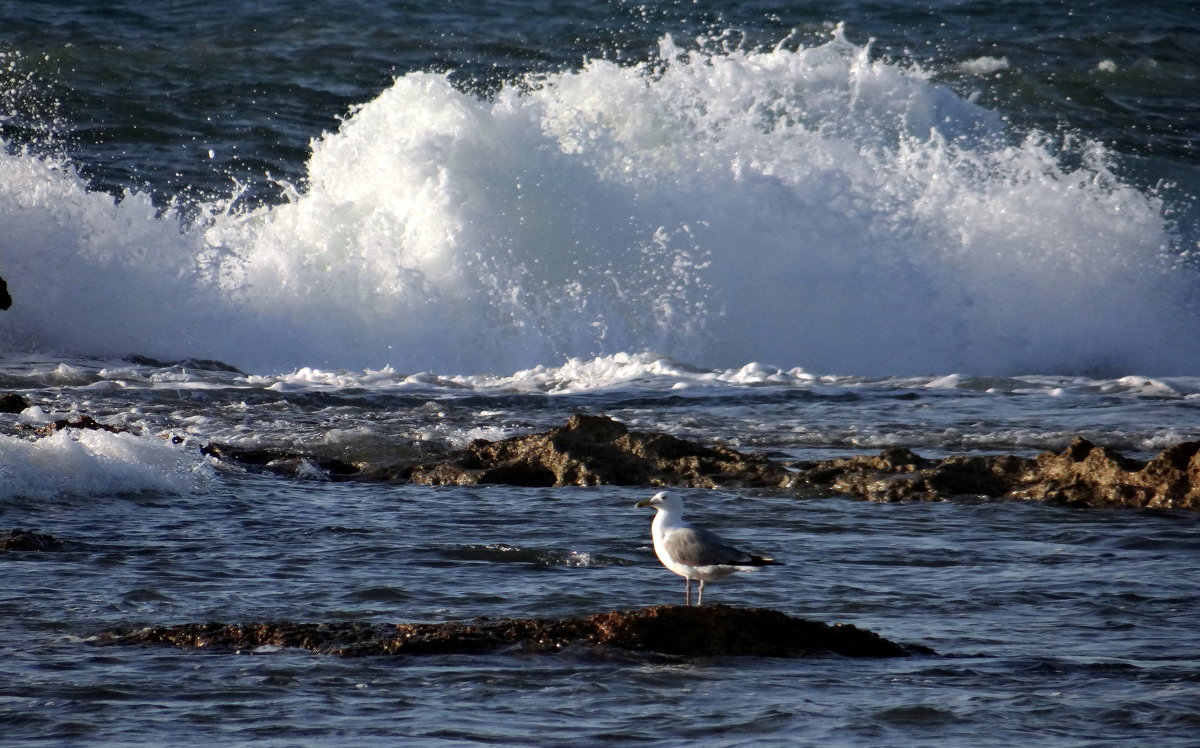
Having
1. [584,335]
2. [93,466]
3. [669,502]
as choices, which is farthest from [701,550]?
[584,335]

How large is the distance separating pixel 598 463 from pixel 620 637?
10.1 ft

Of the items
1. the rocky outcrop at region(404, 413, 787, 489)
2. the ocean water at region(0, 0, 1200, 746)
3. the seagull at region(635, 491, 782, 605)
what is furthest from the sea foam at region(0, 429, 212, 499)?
the seagull at region(635, 491, 782, 605)

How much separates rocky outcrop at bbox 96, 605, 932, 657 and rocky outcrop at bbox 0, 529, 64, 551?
141cm

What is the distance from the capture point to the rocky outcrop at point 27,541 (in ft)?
20.7

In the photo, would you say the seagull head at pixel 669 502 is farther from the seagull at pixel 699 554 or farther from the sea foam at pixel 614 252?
the sea foam at pixel 614 252

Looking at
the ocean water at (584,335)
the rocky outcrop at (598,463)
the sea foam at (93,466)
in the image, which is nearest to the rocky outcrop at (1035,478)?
the ocean water at (584,335)

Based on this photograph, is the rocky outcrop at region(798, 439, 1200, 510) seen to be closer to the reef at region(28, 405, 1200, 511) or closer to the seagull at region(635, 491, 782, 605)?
the reef at region(28, 405, 1200, 511)

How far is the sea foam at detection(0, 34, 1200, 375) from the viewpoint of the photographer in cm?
1340

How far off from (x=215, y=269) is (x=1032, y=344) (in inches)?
274

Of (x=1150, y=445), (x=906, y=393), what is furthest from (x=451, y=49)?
(x=1150, y=445)

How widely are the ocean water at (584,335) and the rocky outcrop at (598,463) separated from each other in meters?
0.23

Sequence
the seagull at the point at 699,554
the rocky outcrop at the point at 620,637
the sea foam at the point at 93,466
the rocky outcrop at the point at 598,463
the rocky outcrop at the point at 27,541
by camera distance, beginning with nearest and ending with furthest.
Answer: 1. the rocky outcrop at the point at 620,637
2. the seagull at the point at 699,554
3. the rocky outcrop at the point at 27,541
4. the sea foam at the point at 93,466
5. the rocky outcrop at the point at 598,463

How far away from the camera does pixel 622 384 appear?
1155 centimetres

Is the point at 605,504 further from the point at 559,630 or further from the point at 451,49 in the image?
the point at 451,49
